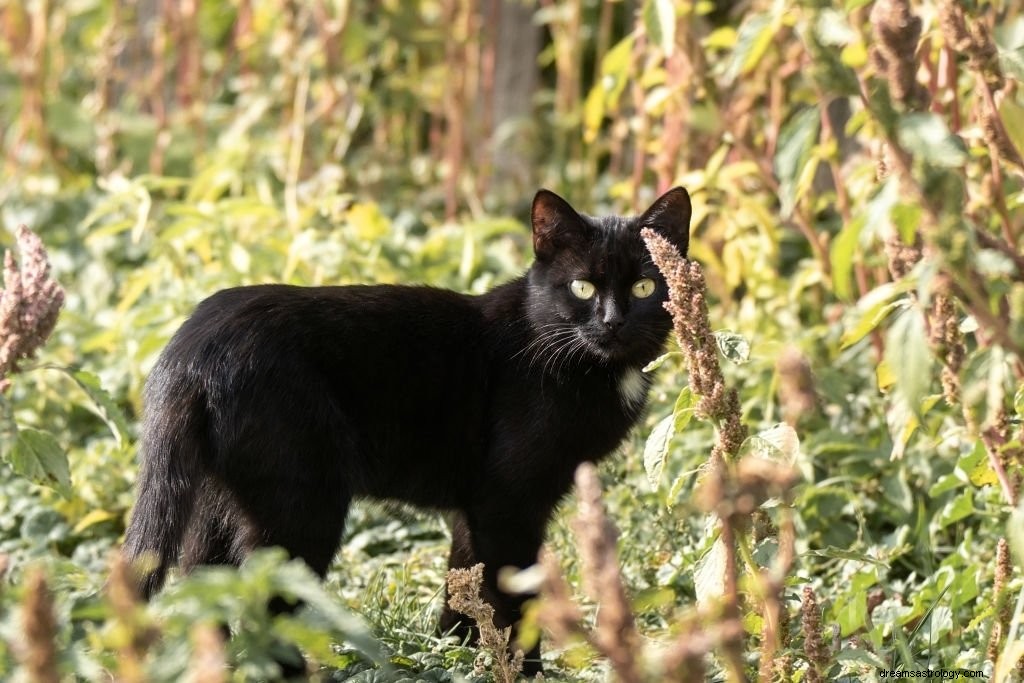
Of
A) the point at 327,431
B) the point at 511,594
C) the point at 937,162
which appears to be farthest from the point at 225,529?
the point at 937,162

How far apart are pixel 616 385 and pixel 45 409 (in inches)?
76.5

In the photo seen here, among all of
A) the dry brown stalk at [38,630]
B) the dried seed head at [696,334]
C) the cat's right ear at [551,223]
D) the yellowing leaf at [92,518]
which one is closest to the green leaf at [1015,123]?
the dried seed head at [696,334]

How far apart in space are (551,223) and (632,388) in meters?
0.44

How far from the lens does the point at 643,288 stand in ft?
9.70

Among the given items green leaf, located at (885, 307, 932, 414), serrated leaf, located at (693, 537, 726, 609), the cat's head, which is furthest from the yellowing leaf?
green leaf, located at (885, 307, 932, 414)

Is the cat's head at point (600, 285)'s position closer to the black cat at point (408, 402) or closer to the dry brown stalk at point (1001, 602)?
the black cat at point (408, 402)

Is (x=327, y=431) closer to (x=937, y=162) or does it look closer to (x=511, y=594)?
(x=511, y=594)

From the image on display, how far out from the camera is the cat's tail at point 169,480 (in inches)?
95.0

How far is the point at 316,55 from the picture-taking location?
16.7ft

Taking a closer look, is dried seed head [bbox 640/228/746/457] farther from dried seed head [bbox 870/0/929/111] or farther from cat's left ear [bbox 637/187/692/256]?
cat's left ear [bbox 637/187/692/256]

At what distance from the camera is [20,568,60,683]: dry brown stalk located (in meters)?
1.31

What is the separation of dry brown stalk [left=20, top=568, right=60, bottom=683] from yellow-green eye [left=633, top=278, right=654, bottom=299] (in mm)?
1815

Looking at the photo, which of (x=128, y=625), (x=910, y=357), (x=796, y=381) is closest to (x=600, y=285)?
(x=910, y=357)

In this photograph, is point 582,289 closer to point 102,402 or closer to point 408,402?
point 408,402
